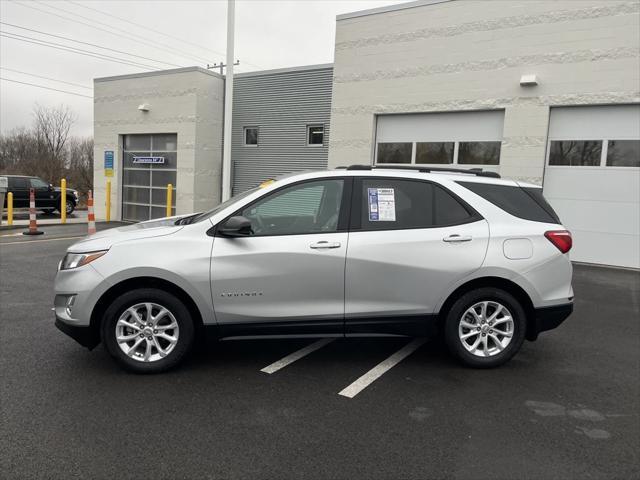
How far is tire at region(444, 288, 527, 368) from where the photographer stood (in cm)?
436

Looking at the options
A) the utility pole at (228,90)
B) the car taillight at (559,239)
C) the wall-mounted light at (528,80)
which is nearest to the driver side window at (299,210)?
the car taillight at (559,239)

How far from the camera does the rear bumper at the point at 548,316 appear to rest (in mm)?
4438

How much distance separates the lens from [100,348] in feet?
15.7

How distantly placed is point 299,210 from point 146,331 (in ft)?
5.45

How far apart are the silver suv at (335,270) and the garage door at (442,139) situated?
7607mm

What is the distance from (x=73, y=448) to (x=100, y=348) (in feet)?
6.26

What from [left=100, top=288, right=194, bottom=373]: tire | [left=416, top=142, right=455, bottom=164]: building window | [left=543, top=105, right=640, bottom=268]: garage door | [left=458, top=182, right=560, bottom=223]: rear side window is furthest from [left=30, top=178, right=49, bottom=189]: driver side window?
[left=458, top=182, right=560, bottom=223]: rear side window

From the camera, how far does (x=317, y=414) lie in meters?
3.53

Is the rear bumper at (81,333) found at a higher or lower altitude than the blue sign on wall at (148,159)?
lower

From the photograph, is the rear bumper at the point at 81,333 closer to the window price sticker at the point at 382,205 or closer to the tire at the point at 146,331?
the tire at the point at 146,331

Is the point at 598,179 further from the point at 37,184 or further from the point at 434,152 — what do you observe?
the point at 37,184

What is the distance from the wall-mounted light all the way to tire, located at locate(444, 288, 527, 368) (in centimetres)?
806

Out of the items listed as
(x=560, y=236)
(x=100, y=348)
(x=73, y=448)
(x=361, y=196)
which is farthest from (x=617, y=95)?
(x=73, y=448)

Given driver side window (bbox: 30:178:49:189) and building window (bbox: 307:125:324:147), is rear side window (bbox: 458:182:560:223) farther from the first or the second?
driver side window (bbox: 30:178:49:189)
